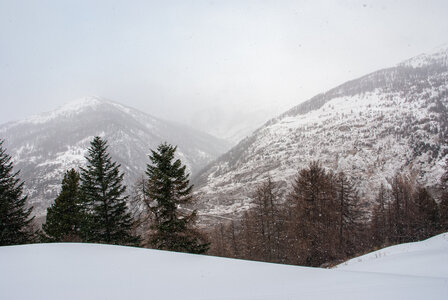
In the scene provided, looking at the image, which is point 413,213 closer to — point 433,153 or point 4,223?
point 4,223

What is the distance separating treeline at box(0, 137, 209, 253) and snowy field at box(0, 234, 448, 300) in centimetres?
552

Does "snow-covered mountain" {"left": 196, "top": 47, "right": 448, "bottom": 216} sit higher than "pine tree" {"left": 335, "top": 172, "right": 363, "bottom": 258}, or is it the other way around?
"snow-covered mountain" {"left": 196, "top": 47, "right": 448, "bottom": 216}

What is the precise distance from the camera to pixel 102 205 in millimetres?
15773

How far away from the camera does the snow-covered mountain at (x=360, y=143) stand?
97000 mm

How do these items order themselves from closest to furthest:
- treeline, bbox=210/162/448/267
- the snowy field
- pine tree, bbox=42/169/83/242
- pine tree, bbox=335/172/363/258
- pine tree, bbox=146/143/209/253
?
the snowy field < pine tree, bbox=146/143/209/253 < pine tree, bbox=42/169/83/242 < treeline, bbox=210/162/448/267 < pine tree, bbox=335/172/363/258

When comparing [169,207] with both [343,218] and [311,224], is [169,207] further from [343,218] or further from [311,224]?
[343,218]

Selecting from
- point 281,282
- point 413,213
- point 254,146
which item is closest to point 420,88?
point 254,146

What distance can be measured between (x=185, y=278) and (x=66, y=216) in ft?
51.8

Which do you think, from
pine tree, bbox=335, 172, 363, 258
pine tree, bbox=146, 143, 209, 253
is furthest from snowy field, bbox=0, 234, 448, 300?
pine tree, bbox=335, 172, 363, 258

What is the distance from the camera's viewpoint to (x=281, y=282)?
6129mm

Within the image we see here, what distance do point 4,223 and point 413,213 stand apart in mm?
44579

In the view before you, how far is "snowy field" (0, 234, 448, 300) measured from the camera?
5.04m

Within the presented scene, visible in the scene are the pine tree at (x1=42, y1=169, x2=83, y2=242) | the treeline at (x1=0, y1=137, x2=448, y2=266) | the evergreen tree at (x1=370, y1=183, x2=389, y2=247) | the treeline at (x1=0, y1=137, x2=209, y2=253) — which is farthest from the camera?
the evergreen tree at (x1=370, y1=183, x2=389, y2=247)

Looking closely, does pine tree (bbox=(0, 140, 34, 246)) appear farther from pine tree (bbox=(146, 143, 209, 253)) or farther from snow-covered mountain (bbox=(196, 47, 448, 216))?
snow-covered mountain (bbox=(196, 47, 448, 216))
